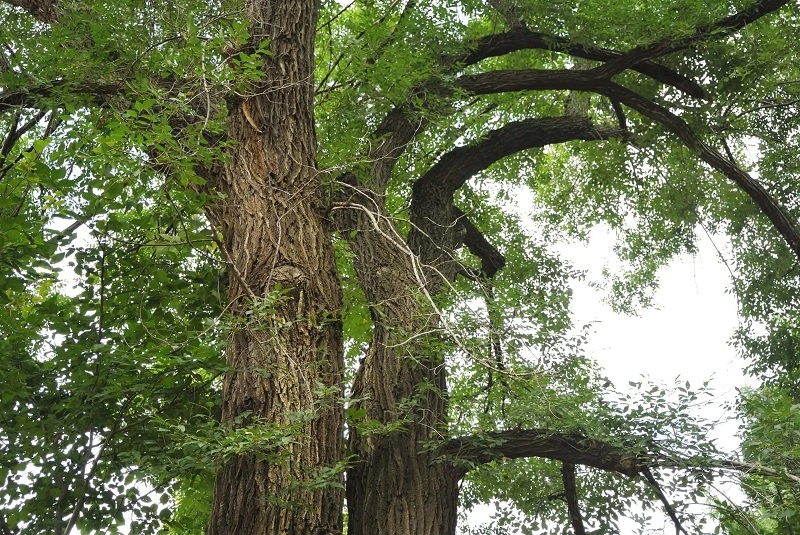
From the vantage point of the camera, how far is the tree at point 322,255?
14.0 feet

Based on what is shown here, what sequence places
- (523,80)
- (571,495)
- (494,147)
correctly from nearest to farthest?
(571,495)
(523,80)
(494,147)

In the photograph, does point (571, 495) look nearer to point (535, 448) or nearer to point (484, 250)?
point (535, 448)

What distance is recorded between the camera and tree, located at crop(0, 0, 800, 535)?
168 inches

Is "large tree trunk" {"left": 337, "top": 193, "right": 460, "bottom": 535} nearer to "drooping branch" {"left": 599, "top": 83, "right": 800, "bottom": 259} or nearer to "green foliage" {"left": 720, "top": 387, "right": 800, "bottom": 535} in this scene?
"green foliage" {"left": 720, "top": 387, "right": 800, "bottom": 535}

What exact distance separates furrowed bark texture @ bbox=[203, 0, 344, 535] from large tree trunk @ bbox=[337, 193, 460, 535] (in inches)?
32.6

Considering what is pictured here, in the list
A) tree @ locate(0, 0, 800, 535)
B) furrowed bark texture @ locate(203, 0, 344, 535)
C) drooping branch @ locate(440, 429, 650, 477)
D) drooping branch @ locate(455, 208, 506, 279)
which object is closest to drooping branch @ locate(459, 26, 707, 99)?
tree @ locate(0, 0, 800, 535)

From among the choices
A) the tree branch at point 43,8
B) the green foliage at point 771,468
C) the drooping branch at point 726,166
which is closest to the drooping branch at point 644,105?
the drooping branch at point 726,166

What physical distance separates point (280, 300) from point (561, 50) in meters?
5.02

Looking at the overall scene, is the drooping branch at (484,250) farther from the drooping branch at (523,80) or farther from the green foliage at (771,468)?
the green foliage at (771,468)

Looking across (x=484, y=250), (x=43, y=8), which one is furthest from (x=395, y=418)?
(x=43, y=8)

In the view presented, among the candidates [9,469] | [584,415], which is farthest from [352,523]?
[9,469]

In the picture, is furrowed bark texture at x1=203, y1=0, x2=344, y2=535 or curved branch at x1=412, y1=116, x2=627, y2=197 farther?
curved branch at x1=412, y1=116, x2=627, y2=197

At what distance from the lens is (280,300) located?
4270 millimetres

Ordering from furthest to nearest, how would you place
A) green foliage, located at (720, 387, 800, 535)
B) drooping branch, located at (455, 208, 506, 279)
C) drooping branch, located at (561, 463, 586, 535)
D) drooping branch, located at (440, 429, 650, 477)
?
drooping branch, located at (455, 208, 506, 279) → drooping branch, located at (561, 463, 586, 535) → drooping branch, located at (440, 429, 650, 477) → green foliage, located at (720, 387, 800, 535)
